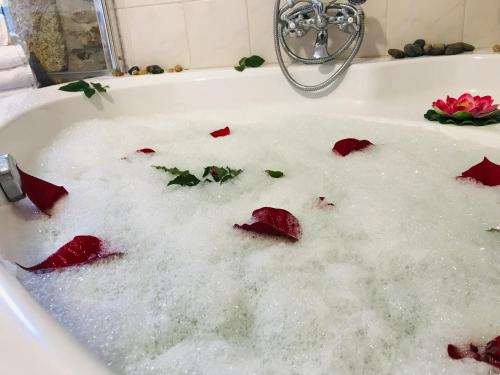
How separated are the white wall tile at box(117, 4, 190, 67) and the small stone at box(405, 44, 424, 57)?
2.87 ft

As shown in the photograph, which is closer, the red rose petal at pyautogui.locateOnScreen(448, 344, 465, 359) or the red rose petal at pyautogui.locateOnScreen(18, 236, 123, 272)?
the red rose petal at pyautogui.locateOnScreen(448, 344, 465, 359)

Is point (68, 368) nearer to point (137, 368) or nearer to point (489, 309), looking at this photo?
point (137, 368)

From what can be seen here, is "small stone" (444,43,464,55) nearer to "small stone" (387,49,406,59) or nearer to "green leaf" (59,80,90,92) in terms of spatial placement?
"small stone" (387,49,406,59)

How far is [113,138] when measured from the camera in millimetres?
1366

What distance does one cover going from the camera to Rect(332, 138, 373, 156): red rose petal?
3.62ft

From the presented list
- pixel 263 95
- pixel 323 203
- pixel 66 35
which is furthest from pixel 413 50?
pixel 66 35

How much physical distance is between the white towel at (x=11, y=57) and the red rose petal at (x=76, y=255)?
3.87ft

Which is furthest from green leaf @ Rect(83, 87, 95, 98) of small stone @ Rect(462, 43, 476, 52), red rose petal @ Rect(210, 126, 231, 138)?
small stone @ Rect(462, 43, 476, 52)

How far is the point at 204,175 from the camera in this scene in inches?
40.3

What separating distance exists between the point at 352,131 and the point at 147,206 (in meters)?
0.68

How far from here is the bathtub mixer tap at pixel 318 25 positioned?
4.70ft

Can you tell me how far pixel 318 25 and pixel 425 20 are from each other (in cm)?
41

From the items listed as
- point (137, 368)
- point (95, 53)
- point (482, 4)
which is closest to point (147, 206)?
point (137, 368)

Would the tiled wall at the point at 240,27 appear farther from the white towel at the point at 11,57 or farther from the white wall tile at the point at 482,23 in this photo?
the white towel at the point at 11,57
